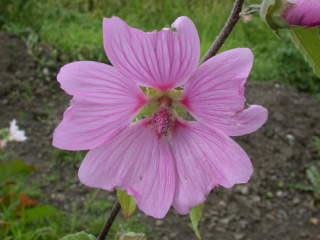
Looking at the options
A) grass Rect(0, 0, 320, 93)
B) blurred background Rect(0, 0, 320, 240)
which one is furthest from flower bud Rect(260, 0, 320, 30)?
grass Rect(0, 0, 320, 93)

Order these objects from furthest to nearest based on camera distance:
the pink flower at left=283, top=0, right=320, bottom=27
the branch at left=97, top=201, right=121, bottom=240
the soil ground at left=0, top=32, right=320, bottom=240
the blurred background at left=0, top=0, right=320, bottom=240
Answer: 1. the soil ground at left=0, top=32, right=320, bottom=240
2. the blurred background at left=0, top=0, right=320, bottom=240
3. the branch at left=97, top=201, right=121, bottom=240
4. the pink flower at left=283, top=0, right=320, bottom=27

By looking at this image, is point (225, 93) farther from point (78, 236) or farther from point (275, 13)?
point (78, 236)

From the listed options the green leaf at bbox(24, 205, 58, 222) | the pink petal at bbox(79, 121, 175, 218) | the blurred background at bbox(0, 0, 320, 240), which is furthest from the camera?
the blurred background at bbox(0, 0, 320, 240)

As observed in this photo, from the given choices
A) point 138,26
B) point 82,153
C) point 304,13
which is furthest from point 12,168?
point 138,26

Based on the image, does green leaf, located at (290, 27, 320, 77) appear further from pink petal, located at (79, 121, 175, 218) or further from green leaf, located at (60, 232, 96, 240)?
green leaf, located at (60, 232, 96, 240)

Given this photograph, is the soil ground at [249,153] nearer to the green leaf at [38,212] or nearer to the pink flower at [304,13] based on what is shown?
the green leaf at [38,212]

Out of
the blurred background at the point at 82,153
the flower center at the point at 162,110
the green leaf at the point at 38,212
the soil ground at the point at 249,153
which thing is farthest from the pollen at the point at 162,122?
the soil ground at the point at 249,153
